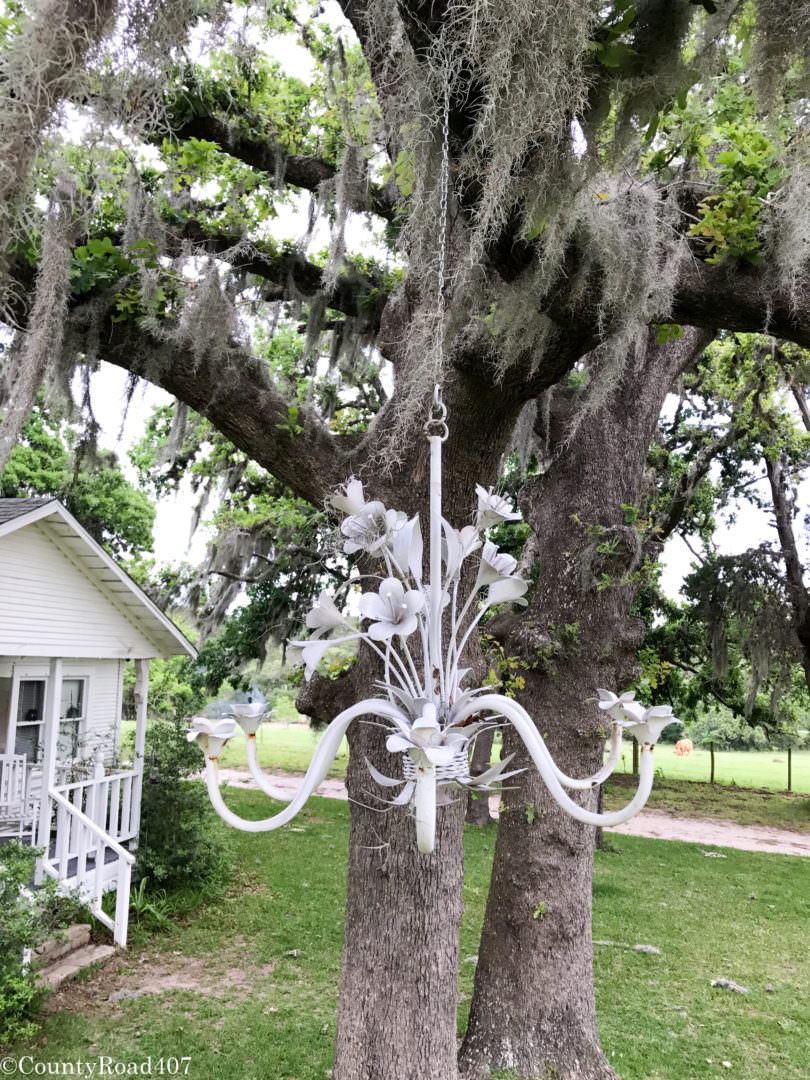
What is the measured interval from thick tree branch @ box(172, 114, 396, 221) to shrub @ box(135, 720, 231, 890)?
4.68 m

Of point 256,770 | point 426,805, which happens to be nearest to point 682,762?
point 256,770

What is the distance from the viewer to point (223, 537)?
8.34 meters

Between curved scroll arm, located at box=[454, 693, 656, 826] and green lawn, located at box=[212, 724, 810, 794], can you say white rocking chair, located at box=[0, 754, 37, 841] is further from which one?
green lawn, located at box=[212, 724, 810, 794]

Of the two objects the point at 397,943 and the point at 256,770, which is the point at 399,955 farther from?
the point at 256,770

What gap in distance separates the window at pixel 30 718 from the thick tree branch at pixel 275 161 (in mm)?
4952

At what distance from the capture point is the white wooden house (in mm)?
5605

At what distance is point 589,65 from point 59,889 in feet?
18.0

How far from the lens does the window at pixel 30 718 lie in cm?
694

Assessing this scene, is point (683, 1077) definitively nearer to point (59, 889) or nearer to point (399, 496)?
point (399, 496)

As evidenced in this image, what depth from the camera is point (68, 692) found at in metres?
7.55

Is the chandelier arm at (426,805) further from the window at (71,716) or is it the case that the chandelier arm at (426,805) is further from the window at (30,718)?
the window at (71,716)

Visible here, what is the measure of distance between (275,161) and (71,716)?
5.56m

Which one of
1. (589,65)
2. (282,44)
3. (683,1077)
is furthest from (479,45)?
(683,1077)

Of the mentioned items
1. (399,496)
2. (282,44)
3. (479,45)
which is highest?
(282,44)
